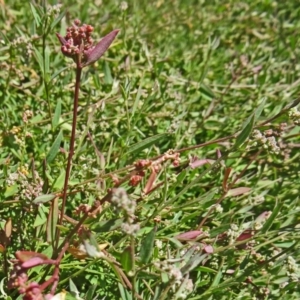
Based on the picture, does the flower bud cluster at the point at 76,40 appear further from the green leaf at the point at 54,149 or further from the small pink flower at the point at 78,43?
the green leaf at the point at 54,149

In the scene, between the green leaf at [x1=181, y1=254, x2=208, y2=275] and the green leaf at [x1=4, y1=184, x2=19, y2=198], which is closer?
the green leaf at [x1=181, y1=254, x2=208, y2=275]

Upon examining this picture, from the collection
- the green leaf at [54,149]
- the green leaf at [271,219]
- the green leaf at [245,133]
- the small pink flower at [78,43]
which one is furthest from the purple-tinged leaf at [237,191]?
the small pink flower at [78,43]

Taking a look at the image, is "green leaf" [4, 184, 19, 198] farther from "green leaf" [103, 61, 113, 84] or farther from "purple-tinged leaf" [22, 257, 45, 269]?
"green leaf" [103, 61, 113, 84]

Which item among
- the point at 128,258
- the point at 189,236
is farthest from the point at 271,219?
the point at 128,258

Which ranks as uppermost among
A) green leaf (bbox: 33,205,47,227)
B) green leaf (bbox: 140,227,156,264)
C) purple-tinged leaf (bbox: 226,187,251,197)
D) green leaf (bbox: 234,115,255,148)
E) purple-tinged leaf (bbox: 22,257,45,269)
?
green leaf (bbox: 234,115,255,148)

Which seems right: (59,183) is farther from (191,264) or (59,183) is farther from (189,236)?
(191,264)

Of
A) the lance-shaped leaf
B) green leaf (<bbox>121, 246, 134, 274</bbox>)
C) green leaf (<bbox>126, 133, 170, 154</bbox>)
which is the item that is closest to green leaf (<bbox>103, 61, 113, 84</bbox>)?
green leaf (<bbox>126, 133, 170, 154</bbox>)

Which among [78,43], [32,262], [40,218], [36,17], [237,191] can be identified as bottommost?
[32,262]

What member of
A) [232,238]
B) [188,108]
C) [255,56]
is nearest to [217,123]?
[188,108]

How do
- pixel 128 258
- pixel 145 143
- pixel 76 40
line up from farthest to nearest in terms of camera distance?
pixel 145 143 < pixel 76 40 < pixel 128 258
